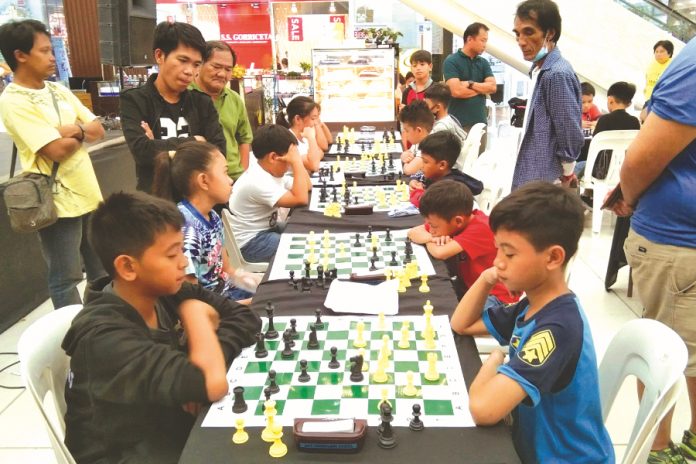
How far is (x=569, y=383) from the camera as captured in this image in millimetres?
1348

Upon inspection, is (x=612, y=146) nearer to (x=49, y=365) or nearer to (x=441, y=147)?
(x=441, y=147)

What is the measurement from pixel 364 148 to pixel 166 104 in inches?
102

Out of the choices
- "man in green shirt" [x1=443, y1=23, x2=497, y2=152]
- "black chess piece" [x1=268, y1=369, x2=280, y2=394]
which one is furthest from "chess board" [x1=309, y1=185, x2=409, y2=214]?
"man in green shirt" [x1=443, y1=23, x2=497, y2=152]

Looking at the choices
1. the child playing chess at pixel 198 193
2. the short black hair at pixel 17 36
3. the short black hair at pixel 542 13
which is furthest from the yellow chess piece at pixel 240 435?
the short black hair at pixel 542 13

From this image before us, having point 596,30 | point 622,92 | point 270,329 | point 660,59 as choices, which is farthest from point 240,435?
point 596,30

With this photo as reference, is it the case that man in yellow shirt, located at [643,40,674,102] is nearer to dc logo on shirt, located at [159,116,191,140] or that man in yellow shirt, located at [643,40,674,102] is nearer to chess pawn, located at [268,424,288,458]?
dc logo on shirt, located at [159,116,191,140]

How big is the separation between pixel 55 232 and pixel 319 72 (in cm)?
433

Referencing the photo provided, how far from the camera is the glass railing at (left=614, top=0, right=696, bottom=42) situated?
7438 millimetres

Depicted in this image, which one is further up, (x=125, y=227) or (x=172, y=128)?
(x=172, y=128)

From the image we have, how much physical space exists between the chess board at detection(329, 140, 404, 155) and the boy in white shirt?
6.06 ft

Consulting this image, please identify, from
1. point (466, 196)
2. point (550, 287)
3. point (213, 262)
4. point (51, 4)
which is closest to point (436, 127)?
point (466, 196)

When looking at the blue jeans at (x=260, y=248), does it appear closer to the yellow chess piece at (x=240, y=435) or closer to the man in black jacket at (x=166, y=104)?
the man in black jacket at (x=166, y=104)

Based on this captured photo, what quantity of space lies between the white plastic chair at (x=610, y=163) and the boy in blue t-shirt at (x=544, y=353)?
11.8ft

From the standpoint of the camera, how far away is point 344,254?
243 cm
